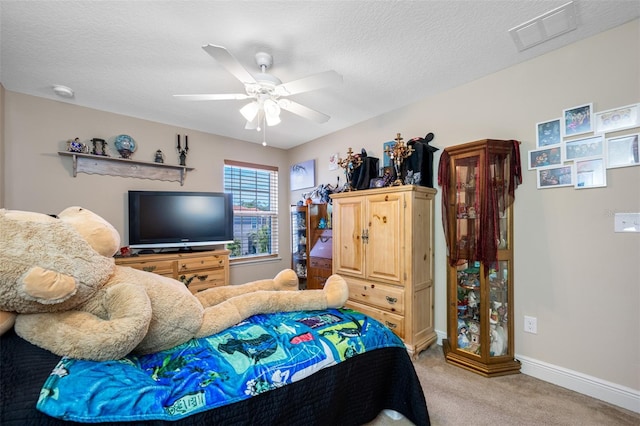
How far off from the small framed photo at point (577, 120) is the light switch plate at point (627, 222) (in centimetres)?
63

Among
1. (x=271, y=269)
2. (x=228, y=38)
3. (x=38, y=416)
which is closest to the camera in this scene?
(x=38, y=416)

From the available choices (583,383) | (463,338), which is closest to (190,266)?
(463,338)

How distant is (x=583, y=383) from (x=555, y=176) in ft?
5.00

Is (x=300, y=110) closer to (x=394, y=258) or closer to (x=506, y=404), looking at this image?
(x=394, y=258)

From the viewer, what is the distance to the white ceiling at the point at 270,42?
5.48ft

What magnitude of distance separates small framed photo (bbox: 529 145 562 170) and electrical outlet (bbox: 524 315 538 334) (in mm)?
1230

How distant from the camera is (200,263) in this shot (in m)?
3.37

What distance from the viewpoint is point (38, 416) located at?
29.9 inches

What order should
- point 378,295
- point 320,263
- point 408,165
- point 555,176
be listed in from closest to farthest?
point 555,176
point 378,295
point 408,165
point 320,263

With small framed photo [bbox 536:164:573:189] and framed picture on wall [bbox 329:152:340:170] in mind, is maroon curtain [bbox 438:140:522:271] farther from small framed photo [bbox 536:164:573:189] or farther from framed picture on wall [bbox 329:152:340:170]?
framed picture on wall [bbox 329:152:340:170]

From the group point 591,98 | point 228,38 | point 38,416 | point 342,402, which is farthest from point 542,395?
point 228,38

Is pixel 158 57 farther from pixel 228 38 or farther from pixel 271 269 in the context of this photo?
pixel 271 269

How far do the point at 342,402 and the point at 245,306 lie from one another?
2.39ft

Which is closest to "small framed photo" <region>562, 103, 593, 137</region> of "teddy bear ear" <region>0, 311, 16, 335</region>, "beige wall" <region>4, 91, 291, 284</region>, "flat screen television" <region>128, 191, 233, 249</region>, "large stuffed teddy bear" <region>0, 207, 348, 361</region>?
"large stuffed teddy bear" <region>0, 207, 348, 361</region>
